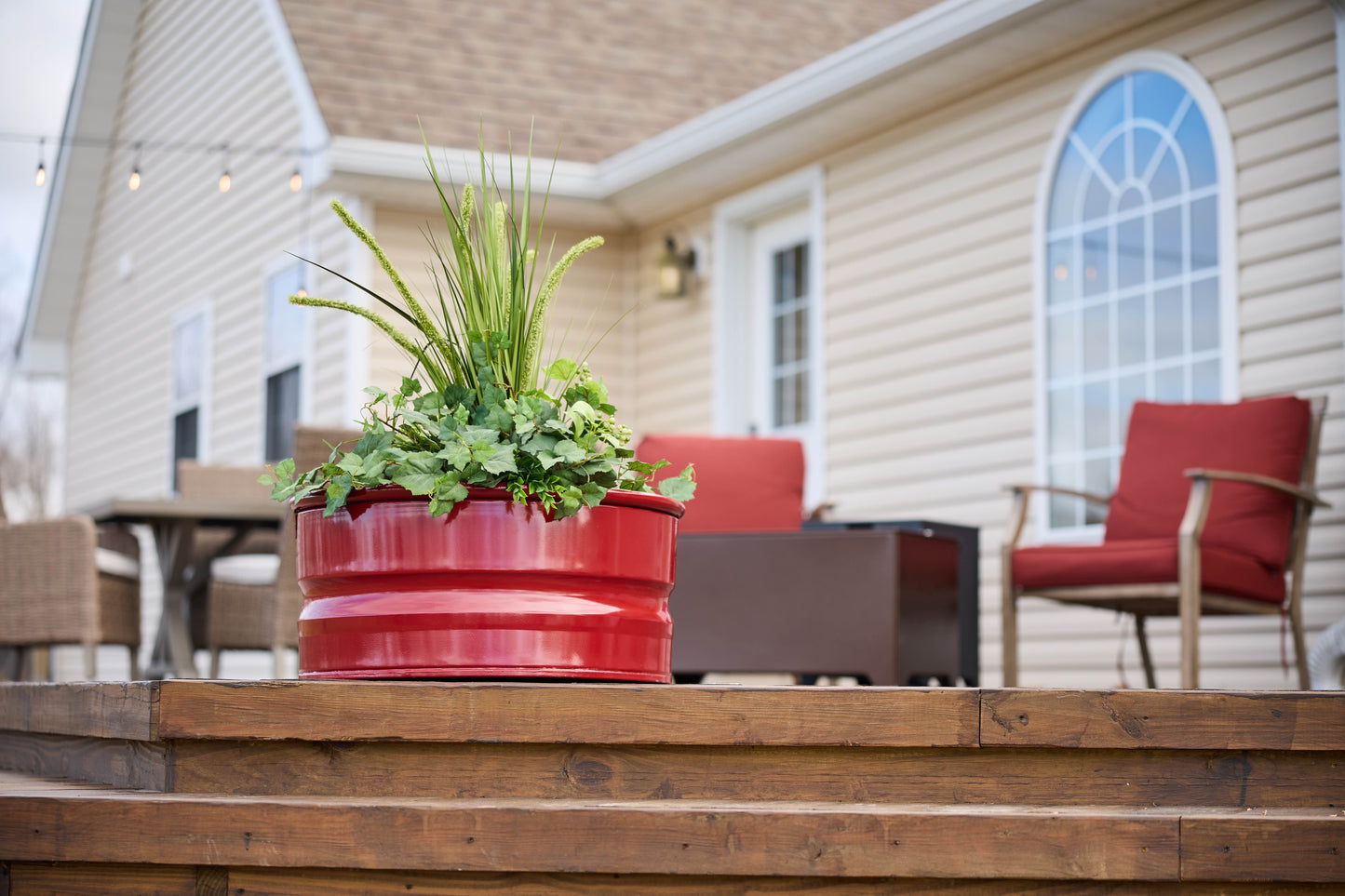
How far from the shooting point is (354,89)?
23.6ft

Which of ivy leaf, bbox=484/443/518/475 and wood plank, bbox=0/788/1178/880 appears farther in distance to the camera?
ivy leaf, bbox=484/443/518/475

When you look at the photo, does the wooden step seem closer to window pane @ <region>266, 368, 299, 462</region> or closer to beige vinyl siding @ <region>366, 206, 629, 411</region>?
beige vinyl siding @ <region>366, 206, 629, 411</region>

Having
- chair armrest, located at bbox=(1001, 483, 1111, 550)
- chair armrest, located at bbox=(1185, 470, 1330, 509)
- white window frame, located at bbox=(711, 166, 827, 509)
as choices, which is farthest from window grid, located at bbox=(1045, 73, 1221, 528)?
white window frame, located at bbox=(711, 166, 827, 509)

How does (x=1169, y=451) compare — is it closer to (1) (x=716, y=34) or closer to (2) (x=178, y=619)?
(2) (x=178, y=619)

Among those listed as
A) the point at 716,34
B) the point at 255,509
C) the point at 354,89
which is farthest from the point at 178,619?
the point at 716,34

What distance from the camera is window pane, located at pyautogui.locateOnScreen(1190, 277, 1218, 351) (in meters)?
4.96

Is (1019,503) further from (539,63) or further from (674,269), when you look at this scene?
(539,63)

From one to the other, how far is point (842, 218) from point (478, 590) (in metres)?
4.63

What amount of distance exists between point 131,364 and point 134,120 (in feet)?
5.31

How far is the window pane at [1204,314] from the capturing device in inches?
195

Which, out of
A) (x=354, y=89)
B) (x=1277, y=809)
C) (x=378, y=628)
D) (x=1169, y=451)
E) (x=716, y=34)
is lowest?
(x=1277, y=809)

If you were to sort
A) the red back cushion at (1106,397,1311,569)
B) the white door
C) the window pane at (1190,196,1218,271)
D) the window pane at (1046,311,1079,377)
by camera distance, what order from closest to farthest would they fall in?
the red back cushion at (1106,397,1311,569), the window pane at (1190,196,1218,271), the window pane at (1046,311,1079,377), the white door

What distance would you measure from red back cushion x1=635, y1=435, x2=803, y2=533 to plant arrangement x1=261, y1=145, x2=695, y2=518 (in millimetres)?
2166

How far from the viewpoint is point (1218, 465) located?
176 inches
